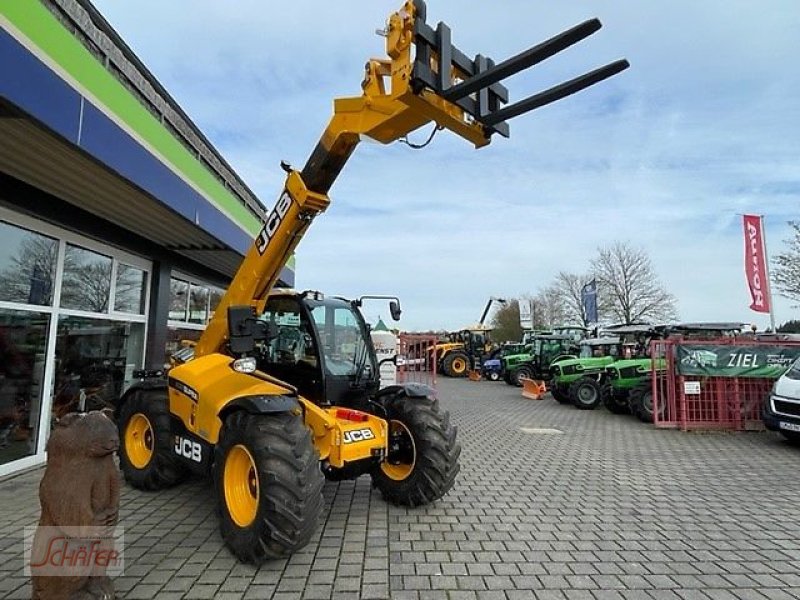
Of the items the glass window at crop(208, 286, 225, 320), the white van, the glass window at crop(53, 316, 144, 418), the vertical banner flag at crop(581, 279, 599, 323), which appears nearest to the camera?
the glass window at crop(53, 316, 144, 418)

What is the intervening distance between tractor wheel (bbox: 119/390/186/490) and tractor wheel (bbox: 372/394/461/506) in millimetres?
2173

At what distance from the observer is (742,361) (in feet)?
33.9

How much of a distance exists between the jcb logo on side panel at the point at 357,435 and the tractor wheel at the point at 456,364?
2253cm

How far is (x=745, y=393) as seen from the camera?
1048cm

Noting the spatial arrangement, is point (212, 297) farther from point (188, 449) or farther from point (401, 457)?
point (401, 457)

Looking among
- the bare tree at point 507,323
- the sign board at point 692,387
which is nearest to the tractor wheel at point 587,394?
the sign board at point 692,387

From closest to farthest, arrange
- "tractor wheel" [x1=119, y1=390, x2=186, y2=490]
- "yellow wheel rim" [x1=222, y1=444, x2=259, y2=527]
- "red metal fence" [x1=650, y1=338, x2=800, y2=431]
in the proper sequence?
"yellow wheel rim" [x1=222, y1=444, x2=259, y2=527] → "tractor wheel" [x1=119, y1=390, x2=186, y2=490] → "red metal fence" [x1=650, y1=338, x2=800, y2=431]

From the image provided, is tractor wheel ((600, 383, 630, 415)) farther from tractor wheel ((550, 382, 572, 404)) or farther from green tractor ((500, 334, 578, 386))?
green tractor ((500, 334, 578, 386))

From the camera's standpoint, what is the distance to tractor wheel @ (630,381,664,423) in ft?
37.3

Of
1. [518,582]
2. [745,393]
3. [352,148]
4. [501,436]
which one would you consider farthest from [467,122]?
[745,393]

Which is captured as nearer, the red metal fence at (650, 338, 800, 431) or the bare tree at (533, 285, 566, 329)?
the red metal fence at (650, 338, 800, 431)

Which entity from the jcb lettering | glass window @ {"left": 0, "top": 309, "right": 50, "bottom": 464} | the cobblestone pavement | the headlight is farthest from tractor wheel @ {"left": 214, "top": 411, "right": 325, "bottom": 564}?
glass window @ {"left": 0, "top": 309, "right": 50, "bottom": 464}

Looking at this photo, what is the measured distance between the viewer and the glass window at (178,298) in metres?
10.3

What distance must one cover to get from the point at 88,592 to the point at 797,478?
7.92 m
